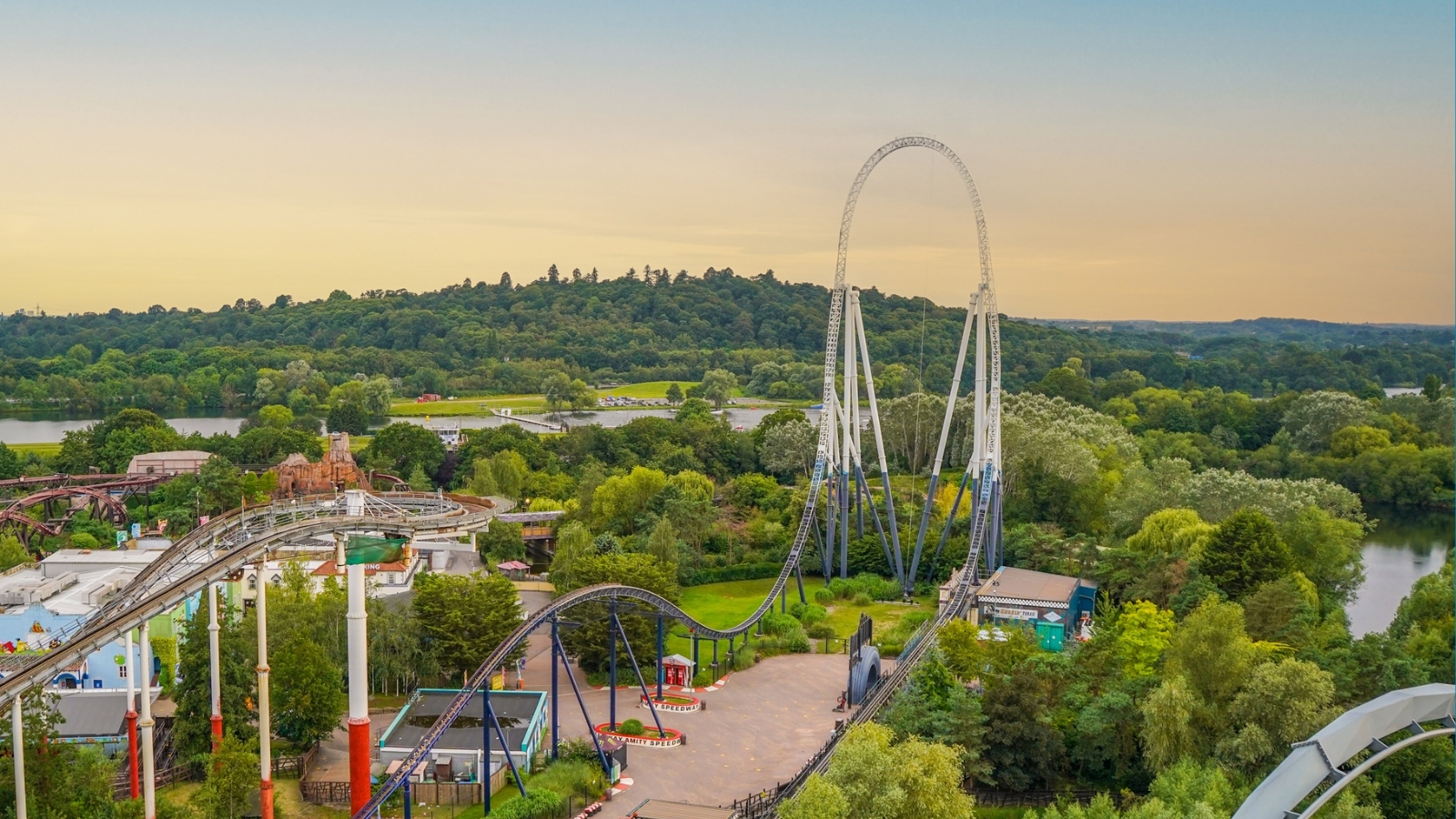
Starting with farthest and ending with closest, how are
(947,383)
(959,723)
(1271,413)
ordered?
(947,383), (1271,413), (959,723)

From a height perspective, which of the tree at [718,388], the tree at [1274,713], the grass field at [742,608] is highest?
the tree at [718,388]

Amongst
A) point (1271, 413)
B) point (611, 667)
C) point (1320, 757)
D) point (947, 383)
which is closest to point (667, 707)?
point (611, 667)

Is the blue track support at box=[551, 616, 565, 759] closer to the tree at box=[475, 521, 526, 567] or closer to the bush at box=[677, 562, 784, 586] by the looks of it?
the bush at box=[677, 562, 784, 586]

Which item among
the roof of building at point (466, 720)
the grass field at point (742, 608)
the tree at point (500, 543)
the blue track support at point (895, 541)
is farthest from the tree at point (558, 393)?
the roof of building at point (466, 720)

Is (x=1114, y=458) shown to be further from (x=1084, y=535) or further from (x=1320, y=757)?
(x=1320, y=757)

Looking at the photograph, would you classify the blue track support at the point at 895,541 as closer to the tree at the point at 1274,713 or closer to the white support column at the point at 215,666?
the tree at the point at 1274,713

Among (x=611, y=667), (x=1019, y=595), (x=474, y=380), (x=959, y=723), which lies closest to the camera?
(x=959, y=723)
